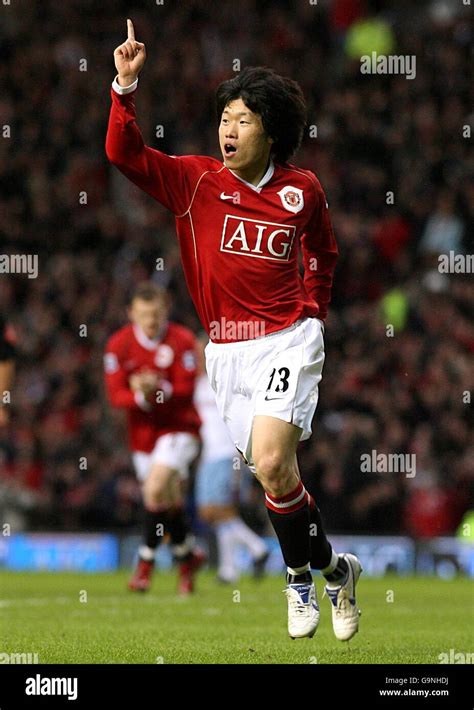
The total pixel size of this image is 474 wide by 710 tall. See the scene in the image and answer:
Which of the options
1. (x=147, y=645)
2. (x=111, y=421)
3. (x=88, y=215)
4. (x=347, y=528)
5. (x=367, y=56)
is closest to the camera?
(x=147, y=645)

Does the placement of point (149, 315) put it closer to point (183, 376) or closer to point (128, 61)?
point (183, 376)

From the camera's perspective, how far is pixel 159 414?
11617 mm

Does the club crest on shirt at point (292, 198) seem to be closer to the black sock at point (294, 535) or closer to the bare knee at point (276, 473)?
the bare knee at point (276, 473)

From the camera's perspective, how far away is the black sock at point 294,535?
22.1ft

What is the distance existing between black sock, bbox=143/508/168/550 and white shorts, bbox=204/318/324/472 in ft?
14.6

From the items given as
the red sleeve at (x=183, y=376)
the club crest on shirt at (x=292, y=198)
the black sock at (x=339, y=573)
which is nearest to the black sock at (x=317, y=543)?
the black sock at (x=339, y=573)

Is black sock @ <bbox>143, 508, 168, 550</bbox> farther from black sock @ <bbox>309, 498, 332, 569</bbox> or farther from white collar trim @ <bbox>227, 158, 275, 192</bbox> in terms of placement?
white collar trim @ <bbox>227, 158, 275, 192</bbox>

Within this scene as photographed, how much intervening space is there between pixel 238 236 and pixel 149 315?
16.0ft

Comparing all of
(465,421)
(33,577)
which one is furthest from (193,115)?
(33,577)

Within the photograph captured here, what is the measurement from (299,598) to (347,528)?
9411 mm

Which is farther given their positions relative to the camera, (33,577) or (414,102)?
(414,102)

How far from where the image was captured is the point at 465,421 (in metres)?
16.8

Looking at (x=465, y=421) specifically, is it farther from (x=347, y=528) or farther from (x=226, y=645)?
(x=226, y=645)

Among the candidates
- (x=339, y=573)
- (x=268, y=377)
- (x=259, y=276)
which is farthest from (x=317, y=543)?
(x=259, y=276)
